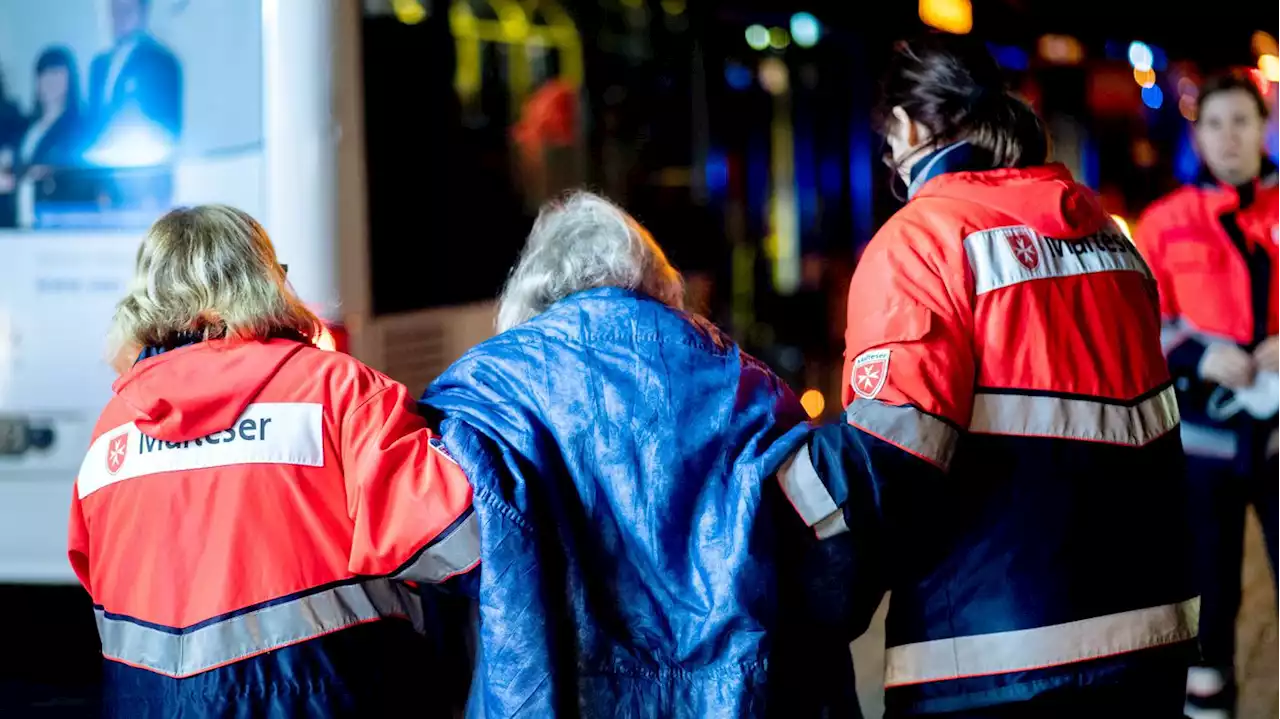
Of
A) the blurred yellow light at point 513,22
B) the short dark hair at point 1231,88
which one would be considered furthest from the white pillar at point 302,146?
the short dark hair at point 1231,88

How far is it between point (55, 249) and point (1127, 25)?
11409 millimetres

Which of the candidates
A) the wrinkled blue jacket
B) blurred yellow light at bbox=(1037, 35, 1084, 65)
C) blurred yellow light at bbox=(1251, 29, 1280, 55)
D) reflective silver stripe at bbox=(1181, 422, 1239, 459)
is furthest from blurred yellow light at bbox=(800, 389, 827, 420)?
the wrinkled blue jacket

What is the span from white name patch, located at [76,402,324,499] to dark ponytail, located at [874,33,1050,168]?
1339mm

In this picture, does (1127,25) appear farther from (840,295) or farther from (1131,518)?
(1131,518)

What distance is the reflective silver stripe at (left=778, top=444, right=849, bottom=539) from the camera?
2.57 metres

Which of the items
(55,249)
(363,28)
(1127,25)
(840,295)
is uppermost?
(1127,25)

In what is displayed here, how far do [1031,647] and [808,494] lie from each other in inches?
20.0

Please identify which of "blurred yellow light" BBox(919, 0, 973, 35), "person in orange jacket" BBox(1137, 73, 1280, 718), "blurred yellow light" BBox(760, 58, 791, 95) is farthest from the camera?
"blurred yellow light" BBox(919, 0, 973, 35)

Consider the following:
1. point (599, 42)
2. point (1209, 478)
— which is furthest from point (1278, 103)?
point (1209, 478)

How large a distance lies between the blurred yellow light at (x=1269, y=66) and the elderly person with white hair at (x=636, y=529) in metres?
11.3

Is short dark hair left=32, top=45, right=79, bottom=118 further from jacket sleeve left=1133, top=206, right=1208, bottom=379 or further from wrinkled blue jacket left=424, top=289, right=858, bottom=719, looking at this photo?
jacket sleeve left=1133, top=206, right=1208, bottom=379

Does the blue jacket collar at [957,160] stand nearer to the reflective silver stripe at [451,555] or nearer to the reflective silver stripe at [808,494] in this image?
the reflective silver stripe at [808,494]

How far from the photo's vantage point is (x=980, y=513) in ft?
8.69

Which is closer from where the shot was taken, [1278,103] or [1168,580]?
[1168,580]
